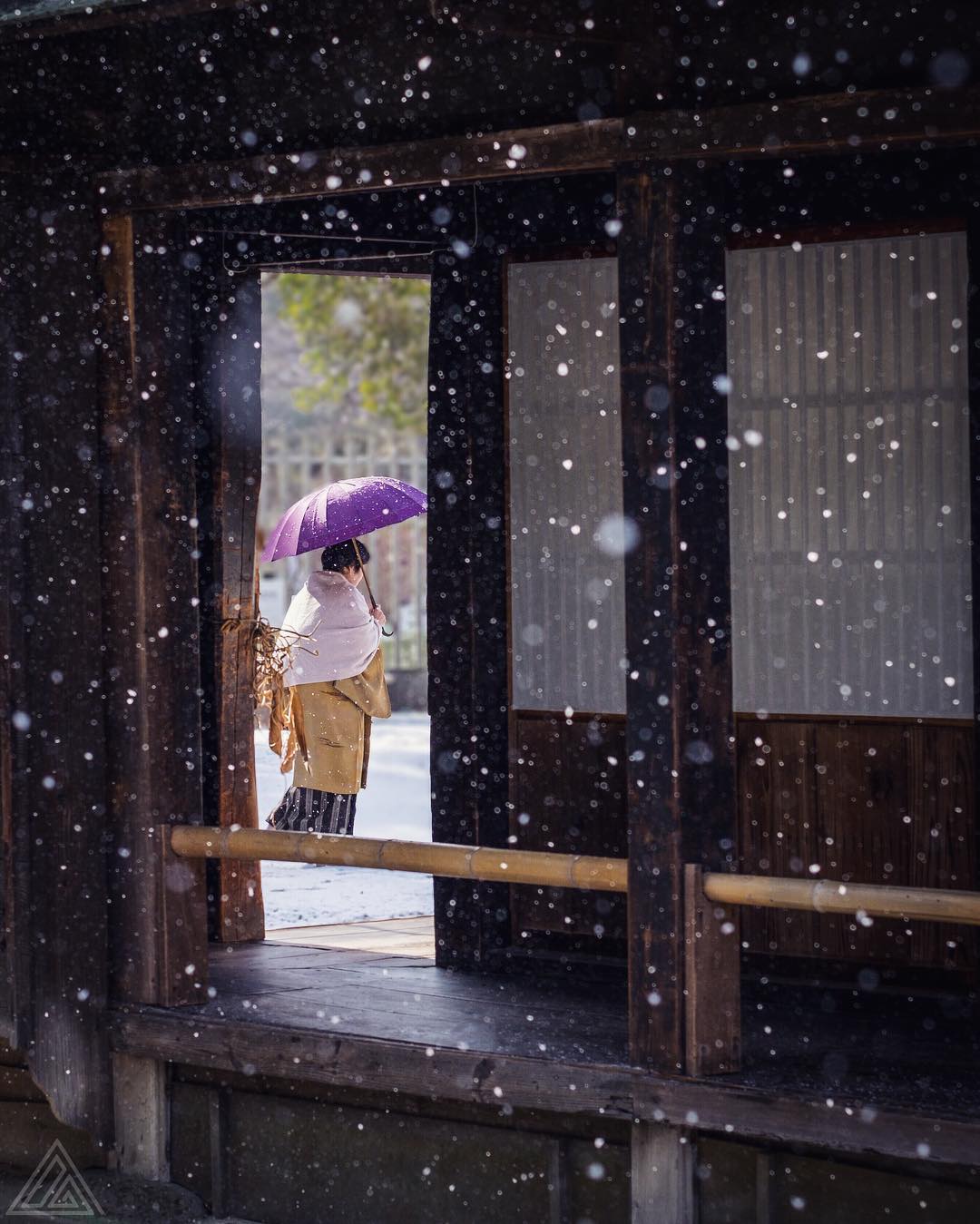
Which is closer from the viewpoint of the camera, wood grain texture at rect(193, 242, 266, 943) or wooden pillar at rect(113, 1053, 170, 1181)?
wooden pillar at rect(113, 1053, 170, 1181)

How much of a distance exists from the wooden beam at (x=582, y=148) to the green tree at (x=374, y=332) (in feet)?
54.2

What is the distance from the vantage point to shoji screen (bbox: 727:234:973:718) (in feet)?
21.0

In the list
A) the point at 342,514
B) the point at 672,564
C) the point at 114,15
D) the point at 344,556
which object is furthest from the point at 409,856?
the point at 344,556

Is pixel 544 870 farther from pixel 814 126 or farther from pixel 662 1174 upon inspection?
pixel 814 126

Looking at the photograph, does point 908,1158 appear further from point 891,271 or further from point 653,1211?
point 891,271

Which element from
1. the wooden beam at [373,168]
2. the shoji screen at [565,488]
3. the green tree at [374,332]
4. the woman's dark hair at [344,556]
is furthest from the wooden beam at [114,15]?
the green tree at [374,332]

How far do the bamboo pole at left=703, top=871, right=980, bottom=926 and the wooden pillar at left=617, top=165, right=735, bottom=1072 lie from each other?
122 millimetres

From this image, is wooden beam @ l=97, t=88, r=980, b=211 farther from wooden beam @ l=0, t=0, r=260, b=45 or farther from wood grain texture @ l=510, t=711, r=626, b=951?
wood grain texture @ l=510, t=711, r=626, b=951

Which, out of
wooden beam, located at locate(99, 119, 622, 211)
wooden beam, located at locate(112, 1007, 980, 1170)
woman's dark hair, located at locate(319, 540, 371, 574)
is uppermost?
wooden beam, located at locate(99, 119, 622, 211)

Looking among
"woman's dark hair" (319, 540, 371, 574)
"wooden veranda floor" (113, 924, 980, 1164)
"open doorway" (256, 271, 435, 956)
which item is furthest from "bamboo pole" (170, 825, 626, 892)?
"open doorway" (256, 271, 435, 956)

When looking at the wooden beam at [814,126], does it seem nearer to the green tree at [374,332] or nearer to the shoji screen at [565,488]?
the shoji screen at [565,488]

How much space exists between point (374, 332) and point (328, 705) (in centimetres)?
1497

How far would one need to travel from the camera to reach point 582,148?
539 cm

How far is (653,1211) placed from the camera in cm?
540
